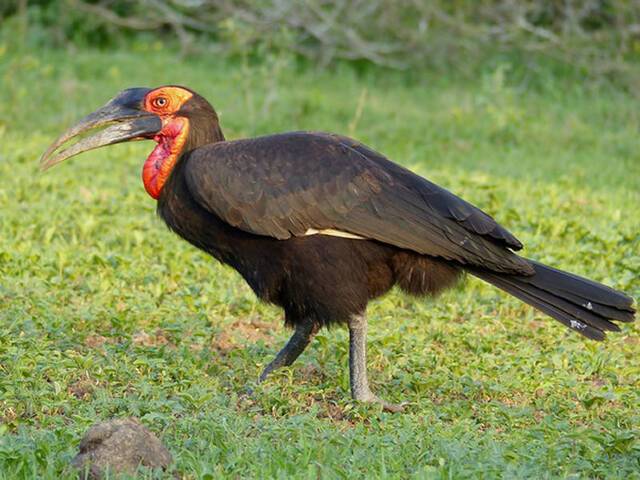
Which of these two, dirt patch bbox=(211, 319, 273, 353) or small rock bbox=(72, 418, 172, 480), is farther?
dirt patch bbox=(211, 319, 273, 353)

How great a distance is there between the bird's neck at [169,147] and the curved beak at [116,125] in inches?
2.2

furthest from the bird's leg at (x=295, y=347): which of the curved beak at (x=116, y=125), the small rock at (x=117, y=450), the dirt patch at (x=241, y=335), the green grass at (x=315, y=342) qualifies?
the small rock at (x=117, y=450)

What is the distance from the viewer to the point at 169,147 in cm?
482

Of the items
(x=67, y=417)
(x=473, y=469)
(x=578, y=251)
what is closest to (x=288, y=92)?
(x=578, y=251)

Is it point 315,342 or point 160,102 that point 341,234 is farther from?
point 160,102

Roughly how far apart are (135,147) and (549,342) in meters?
4.16

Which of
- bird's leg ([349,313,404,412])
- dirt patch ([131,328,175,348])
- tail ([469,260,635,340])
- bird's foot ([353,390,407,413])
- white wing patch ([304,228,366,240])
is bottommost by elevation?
dirt patch ([131,328,175,348])

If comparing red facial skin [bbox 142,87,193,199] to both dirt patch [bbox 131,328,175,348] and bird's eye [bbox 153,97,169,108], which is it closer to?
bird's eye [bbox 153,97,169,108]

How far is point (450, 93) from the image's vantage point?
34.7 ft

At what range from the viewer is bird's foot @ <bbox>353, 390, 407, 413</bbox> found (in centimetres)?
448

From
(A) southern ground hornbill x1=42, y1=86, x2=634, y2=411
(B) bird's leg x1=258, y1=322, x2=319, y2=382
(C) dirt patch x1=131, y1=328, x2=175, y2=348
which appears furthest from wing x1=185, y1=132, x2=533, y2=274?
(C) dirt patch x1=131, y1=328, x2=175, y2=348

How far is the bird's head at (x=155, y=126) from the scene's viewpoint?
15.8 ft

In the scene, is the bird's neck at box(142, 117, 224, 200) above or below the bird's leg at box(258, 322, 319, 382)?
above

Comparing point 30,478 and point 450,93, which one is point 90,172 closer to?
point 450,93
